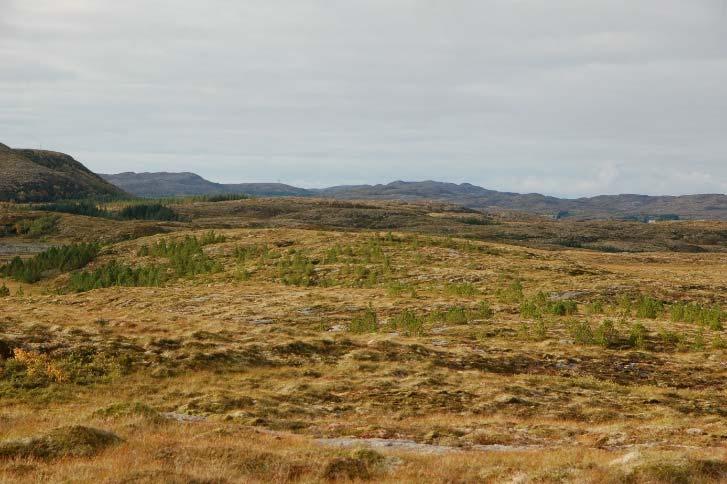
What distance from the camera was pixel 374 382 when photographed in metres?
26.5

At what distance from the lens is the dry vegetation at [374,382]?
15312 millimetres

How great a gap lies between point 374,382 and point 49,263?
65.2 m

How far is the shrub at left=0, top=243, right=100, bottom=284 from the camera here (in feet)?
235

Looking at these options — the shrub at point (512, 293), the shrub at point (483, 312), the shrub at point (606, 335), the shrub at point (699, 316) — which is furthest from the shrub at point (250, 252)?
the shrub at point (699, 316)

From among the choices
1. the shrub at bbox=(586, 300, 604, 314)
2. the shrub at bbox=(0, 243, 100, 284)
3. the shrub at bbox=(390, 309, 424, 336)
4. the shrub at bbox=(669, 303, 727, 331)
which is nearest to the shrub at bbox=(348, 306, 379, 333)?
the shrub at bbox=(390, 309, 424, 336)

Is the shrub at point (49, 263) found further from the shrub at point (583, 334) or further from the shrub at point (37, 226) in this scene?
the shrub at point (37, 226)

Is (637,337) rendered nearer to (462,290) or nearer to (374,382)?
(462,290)

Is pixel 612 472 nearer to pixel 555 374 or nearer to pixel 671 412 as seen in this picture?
pixel 671 412

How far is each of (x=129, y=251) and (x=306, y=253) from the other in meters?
28.3

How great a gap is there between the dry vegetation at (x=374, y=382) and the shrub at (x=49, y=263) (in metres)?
18.9

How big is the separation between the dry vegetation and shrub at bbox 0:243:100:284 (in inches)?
745

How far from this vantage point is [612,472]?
47.5 feet

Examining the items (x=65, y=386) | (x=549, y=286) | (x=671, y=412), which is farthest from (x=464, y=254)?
(x=65, y=386)

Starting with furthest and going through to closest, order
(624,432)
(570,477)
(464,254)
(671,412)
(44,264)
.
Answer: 1. (44,264)
2. (464,254)
3. (671,412)
4. (624,432)
5. (570,477)
